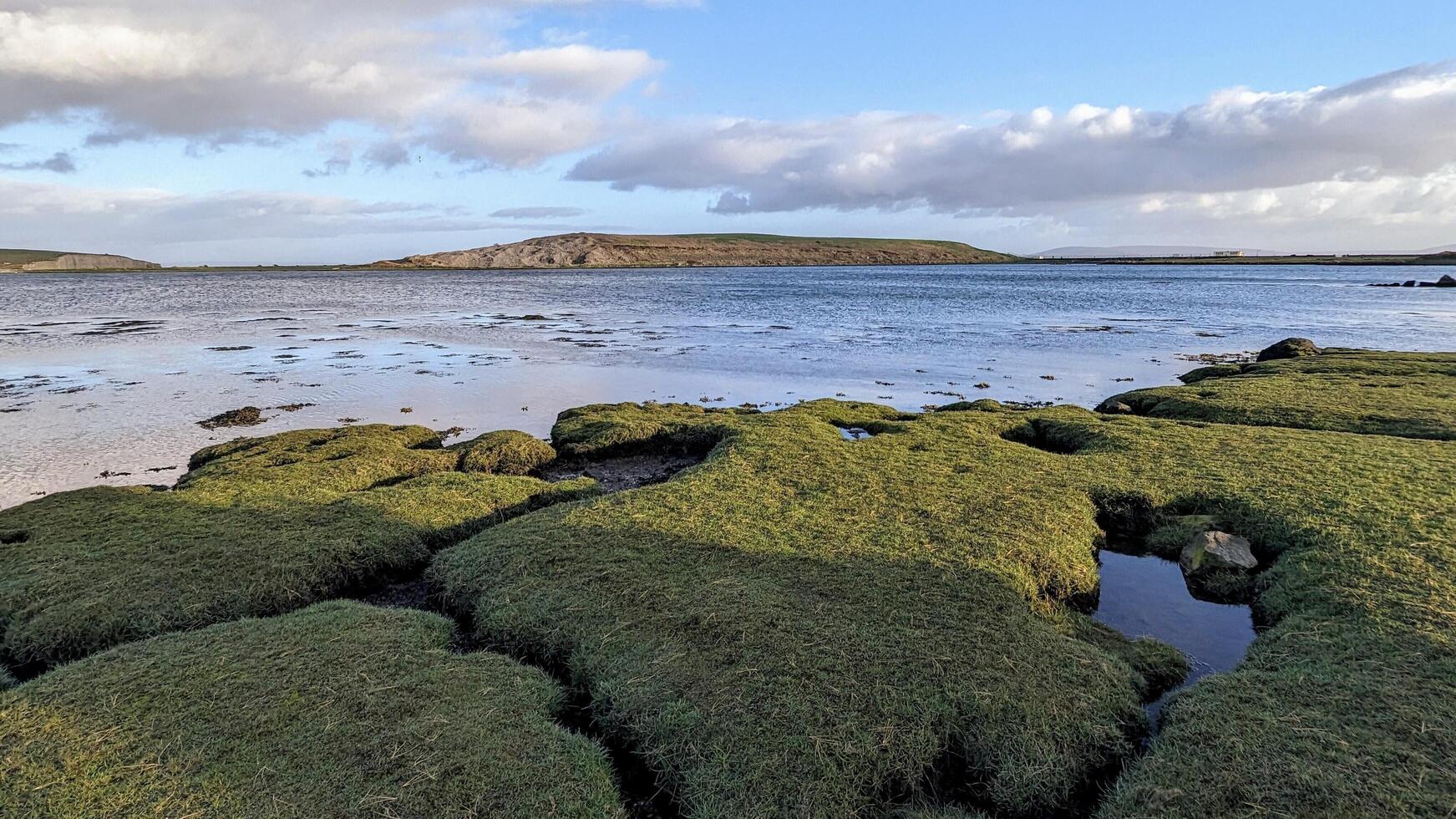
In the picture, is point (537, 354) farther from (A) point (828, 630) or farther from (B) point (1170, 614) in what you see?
(B) point (1170, 614)

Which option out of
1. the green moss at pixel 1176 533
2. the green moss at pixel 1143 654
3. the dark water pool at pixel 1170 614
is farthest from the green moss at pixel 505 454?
the green moss at pixel 1176 533

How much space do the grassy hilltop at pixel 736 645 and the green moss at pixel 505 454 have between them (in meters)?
1.92

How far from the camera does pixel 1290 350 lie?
31.4 metres

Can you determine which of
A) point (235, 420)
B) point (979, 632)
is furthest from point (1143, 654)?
point (235, 420)

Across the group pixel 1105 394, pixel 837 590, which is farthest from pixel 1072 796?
pixel 1105 394

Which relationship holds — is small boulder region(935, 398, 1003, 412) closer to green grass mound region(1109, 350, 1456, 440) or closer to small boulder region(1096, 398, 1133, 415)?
small boulder region(1096, 398, 1133, 415)

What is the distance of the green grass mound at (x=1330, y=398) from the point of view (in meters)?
17.0

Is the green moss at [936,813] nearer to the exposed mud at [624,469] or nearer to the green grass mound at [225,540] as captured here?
the green grass mound at [225,540]

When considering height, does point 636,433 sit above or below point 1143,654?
above

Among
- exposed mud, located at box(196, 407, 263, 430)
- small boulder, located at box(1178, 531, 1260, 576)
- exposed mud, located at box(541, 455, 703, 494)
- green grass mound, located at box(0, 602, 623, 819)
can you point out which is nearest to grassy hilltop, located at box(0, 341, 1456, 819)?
green grass mound, located at box(0, 602, 623, 819)

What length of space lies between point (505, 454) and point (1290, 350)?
34.1m

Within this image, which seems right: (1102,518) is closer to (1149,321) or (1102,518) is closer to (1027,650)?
(1027,650)

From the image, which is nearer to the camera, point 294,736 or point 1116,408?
point 294,736

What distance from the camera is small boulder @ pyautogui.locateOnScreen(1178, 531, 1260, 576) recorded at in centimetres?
1009
